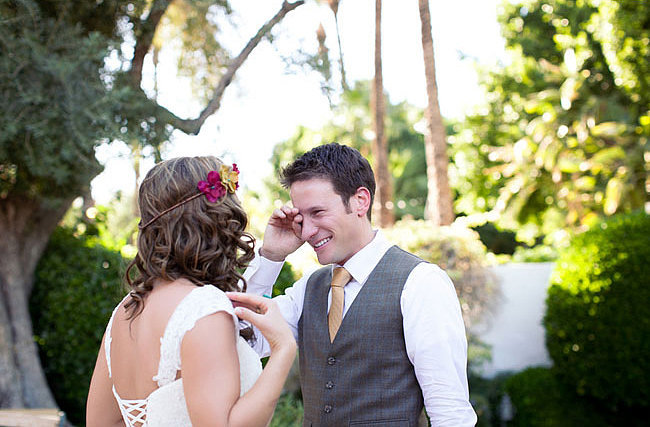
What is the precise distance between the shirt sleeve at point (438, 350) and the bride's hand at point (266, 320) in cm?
48

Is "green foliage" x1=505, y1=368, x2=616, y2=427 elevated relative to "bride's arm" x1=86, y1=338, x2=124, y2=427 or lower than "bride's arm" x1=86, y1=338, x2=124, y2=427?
lower

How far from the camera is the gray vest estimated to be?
2.06 m

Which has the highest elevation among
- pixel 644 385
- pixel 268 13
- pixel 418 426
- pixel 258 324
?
pixel 268 13

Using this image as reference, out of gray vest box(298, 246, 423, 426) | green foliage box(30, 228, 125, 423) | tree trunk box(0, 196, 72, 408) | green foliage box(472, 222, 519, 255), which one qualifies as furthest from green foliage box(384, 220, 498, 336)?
green foliage box(472, 222, 519, 255)

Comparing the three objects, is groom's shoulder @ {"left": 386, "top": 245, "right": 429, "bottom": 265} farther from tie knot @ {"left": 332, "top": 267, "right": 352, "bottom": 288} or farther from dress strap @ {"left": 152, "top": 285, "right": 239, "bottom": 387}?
dress strap @ {"left": 152, "top": 285, "right": 239, "bottom": 387}

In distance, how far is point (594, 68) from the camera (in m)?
15.5

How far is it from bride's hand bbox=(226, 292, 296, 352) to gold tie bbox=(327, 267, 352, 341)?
1.59 feet

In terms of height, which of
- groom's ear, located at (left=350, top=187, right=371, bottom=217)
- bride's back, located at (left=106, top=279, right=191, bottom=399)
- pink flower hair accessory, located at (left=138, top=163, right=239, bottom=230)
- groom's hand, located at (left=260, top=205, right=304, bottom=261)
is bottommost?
bride's back, located at (left=106, top=279, right=191, bottom=399)

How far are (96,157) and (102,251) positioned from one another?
65.4 inches

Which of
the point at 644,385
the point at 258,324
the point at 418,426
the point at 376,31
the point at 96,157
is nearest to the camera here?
the point at 258,324

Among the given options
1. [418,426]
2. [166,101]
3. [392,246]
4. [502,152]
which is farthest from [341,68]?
[502,152]

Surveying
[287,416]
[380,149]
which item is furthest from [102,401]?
[380,149]

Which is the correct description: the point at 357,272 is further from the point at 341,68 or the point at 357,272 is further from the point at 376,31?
the point at 376,31

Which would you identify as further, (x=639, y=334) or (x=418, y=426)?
(x=639, y=334)
